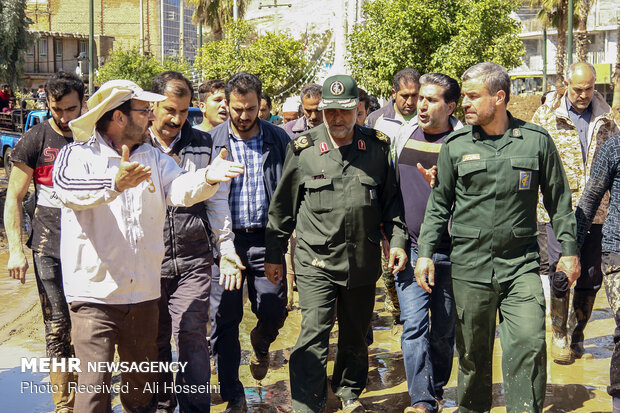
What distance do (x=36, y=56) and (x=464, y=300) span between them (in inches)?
2428

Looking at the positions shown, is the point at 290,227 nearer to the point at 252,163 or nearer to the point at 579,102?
the point at 252,163

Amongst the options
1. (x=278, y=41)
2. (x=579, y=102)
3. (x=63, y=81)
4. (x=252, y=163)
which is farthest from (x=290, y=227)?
(x=278, y=41)

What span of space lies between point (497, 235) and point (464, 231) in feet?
0.66

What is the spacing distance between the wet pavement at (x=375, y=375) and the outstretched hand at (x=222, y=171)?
6.69ft

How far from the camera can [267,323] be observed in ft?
19.2

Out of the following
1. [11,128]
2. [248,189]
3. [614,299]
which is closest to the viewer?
[614,299]

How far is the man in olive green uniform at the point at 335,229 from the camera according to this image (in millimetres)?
5047

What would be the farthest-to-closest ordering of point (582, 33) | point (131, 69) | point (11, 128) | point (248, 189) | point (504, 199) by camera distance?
point (131, 69), point (582, 33), point (11, 128), point (248, 189), point (504, 199)

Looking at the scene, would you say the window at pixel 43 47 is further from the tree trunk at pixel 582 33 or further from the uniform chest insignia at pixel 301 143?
the uniform chest insignia at pixel 301 143

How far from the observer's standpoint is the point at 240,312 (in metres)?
5.66

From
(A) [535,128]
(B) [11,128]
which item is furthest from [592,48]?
(A) [535,128]

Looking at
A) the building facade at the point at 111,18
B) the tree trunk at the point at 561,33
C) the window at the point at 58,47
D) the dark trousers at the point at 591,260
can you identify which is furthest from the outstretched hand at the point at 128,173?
the building facade at the point at 111,18

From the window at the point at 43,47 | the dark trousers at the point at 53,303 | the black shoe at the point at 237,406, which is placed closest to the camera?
the dark trousers at the point at 53,303

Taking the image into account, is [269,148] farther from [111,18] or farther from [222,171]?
[111,18]
